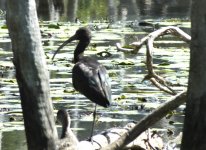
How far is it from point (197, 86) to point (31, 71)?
1625 millimetres

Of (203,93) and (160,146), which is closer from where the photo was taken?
(203,93)

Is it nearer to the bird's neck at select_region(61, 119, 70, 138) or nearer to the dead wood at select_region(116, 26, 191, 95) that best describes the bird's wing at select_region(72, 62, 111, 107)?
the bird's neck at select_region(61, 119, 70, 138)

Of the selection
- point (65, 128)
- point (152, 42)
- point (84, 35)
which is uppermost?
point (152, 42)

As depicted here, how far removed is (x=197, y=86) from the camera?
5.86 meters

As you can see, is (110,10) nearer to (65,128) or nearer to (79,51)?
(79,51)

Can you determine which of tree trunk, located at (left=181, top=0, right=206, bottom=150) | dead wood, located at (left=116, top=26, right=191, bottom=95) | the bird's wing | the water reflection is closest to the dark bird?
the bird's wing

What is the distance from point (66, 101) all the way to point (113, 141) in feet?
9.65

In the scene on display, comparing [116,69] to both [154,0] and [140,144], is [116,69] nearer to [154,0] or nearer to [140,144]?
[140,144]

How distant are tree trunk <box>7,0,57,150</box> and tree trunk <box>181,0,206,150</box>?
1554mm

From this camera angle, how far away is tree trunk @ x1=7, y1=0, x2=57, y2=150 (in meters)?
6.91

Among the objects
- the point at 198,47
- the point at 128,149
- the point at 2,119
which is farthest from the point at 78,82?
the point at 198,47

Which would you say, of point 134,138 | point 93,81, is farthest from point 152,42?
point 93,81

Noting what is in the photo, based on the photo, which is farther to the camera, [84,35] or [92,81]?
[84,35]

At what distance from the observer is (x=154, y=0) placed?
29.7 m
